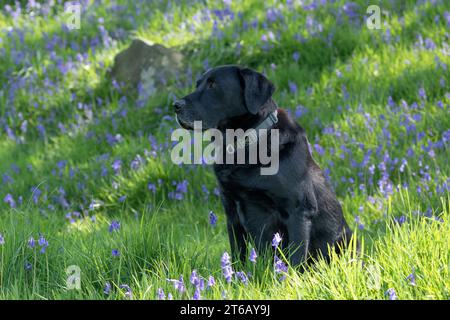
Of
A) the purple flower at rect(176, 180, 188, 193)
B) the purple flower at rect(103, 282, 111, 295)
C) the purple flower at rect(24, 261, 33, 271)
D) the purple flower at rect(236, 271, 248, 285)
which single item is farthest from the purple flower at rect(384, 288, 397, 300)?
the purple flower at rect(176, 180, 188, 193)

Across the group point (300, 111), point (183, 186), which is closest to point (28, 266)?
point (183, 186)

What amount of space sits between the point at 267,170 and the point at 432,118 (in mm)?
2694

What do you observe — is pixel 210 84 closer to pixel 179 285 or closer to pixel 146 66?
pixel 179 285

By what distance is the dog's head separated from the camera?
457cm

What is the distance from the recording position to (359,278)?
3.47m

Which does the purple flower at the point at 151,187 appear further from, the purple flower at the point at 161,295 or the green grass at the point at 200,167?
the purple flower at the point at 161,295

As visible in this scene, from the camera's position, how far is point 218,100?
4.64 metres

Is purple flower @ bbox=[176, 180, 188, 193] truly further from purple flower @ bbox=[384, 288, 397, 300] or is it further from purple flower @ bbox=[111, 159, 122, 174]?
purple flower @ bbox=[384, 288, 397, 300]

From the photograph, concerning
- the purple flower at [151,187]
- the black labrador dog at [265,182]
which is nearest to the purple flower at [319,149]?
the purple flower at [151,187]

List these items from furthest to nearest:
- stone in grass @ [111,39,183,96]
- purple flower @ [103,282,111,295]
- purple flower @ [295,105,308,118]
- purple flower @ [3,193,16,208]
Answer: stone in grass @ [111,39,183,96] → purple flower @ [295,105,308,118] → purple flower @ [3,193,16,208] → purple flower @ [103,282,111,295]

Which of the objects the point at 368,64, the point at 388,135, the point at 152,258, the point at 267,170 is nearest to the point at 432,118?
the point at 388,135

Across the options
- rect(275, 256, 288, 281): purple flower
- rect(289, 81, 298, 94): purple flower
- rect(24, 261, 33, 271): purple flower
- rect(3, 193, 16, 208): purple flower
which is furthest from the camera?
rect(289, 81, 298, 94): purple flower
